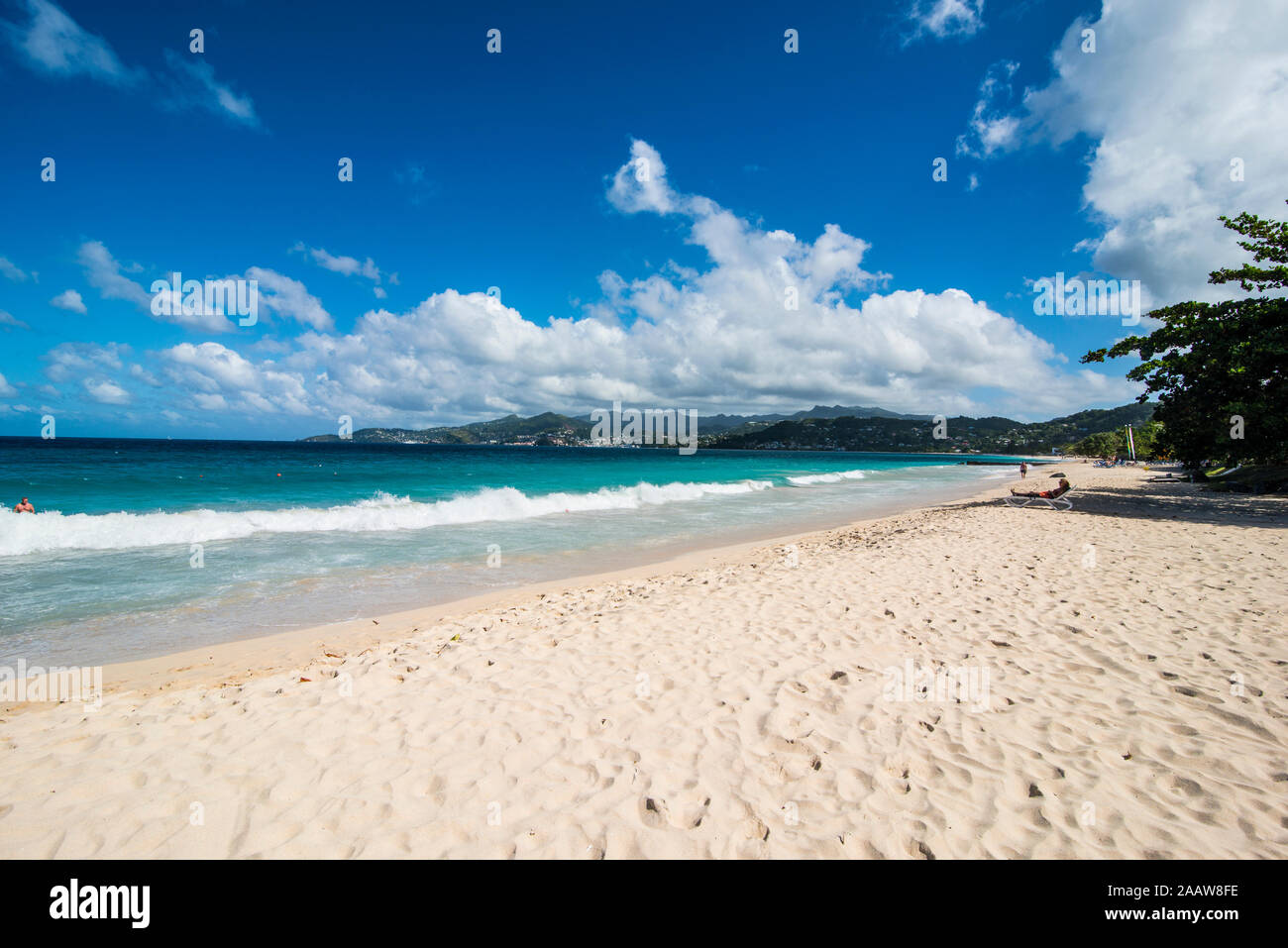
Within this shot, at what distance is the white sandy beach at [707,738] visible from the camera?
327 cm

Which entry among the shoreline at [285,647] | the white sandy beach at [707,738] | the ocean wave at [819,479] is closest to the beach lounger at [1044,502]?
the white sandy beach at [707,738]

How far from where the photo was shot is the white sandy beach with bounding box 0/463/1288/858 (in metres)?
3.27

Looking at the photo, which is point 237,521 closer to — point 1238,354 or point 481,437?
point 1238,354

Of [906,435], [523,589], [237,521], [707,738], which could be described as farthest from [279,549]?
[906,435]

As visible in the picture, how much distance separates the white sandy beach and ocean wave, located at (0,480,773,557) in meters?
11.8

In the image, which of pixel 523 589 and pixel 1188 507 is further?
pixel 1188 507

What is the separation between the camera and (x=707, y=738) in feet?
14.3

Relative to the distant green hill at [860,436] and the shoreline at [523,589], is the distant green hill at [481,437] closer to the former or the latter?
the distant green hill at [860,436]

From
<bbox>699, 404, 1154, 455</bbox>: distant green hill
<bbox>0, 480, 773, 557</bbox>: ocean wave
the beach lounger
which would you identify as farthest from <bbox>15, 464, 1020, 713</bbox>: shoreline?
<bbox>699, 404, 1154, 455</bbox>: distant green hill

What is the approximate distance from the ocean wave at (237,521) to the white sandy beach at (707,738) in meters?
11.8

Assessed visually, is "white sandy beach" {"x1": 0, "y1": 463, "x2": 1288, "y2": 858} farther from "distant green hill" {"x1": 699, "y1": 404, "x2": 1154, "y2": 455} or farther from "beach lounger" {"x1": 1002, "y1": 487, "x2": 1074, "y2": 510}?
"distant green hill" {"x1": 699, "y1": 404, "x2": 1154, "y2": 455}

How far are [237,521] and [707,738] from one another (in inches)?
818

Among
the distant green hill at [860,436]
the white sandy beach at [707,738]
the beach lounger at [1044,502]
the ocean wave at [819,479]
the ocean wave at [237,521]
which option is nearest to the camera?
the white sandy beach at [707,738]

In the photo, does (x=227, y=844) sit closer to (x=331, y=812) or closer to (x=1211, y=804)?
(x=331, y=812)
